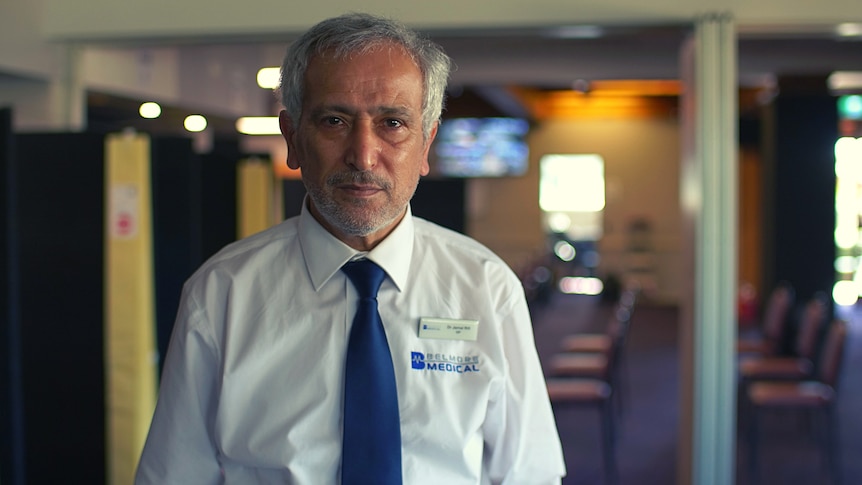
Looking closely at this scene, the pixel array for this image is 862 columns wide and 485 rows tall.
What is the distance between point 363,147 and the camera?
1.38m

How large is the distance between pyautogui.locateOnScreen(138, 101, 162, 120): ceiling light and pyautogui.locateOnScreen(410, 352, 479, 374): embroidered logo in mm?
3351

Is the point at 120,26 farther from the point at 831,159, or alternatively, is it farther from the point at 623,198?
the point at 623,198

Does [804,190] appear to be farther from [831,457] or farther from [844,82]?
[831,457]

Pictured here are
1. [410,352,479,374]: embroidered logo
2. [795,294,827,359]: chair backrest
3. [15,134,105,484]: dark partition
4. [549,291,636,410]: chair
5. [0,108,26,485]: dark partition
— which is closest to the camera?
[410,352,479,374]: embroidered logo

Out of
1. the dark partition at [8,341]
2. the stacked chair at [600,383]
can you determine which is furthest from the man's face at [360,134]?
the stacked chair at [600,383]

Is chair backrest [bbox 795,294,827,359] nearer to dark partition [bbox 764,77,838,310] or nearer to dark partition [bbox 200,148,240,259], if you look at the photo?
dark partition [bbox 200,148,240,259]

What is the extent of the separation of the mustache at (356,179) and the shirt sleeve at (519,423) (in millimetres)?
340

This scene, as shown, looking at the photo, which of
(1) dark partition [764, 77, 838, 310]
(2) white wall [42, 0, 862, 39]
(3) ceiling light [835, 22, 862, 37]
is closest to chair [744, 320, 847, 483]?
(3) ceiling light [835, 22, 862, 37]

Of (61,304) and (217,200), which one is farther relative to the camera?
(217,200)

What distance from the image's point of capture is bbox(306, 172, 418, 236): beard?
1.41 metres

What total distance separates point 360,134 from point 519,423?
1.88 feet

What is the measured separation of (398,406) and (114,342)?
238 cm

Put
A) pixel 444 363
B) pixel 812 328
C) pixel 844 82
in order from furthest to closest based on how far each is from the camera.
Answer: pixel 844 82 → pixel 812 328 → pixel 444 363

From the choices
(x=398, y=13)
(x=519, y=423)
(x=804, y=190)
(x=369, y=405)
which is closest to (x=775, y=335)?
(x=804, y=190)
